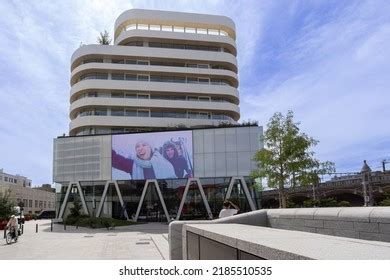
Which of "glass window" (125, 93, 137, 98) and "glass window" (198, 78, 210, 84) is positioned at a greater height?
"glass window" (198, 78, 210, 84)

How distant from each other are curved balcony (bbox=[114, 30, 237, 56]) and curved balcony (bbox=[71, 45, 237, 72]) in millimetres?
2345

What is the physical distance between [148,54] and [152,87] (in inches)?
213

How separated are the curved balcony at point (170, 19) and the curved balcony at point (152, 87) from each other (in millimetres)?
12104

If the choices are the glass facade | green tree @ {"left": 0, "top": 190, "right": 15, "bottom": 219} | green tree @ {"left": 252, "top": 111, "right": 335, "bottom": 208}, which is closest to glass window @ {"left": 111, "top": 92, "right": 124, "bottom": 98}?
the glass facade

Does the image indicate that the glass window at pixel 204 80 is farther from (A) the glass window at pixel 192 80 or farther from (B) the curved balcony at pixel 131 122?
(B) the curved balcony at pixel 131 122

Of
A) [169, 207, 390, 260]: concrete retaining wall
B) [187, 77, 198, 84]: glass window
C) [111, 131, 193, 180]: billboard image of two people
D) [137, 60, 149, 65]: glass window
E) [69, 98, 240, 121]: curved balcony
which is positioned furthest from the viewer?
[187, 77, 198, 84]: glass window

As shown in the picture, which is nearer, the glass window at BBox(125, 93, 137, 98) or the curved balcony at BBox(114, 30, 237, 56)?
the glass window at BBox(125, 93, 137, 98)

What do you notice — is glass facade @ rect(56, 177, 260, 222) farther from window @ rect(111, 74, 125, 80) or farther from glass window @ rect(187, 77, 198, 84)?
glass window @ rect(187, 77, 198, 84)

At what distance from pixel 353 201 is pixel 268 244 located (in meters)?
79.0

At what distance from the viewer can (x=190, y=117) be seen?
6231 centimetres

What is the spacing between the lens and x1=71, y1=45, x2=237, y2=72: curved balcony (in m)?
63.3

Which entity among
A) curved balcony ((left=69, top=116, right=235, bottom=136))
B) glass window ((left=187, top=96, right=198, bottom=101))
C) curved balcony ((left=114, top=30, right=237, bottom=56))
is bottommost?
curved balcony ((left=69, top=116, right=235, bottom=136))

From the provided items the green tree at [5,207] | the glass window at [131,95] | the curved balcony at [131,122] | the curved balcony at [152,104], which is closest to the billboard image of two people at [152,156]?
the curved balcony at [131,122]
